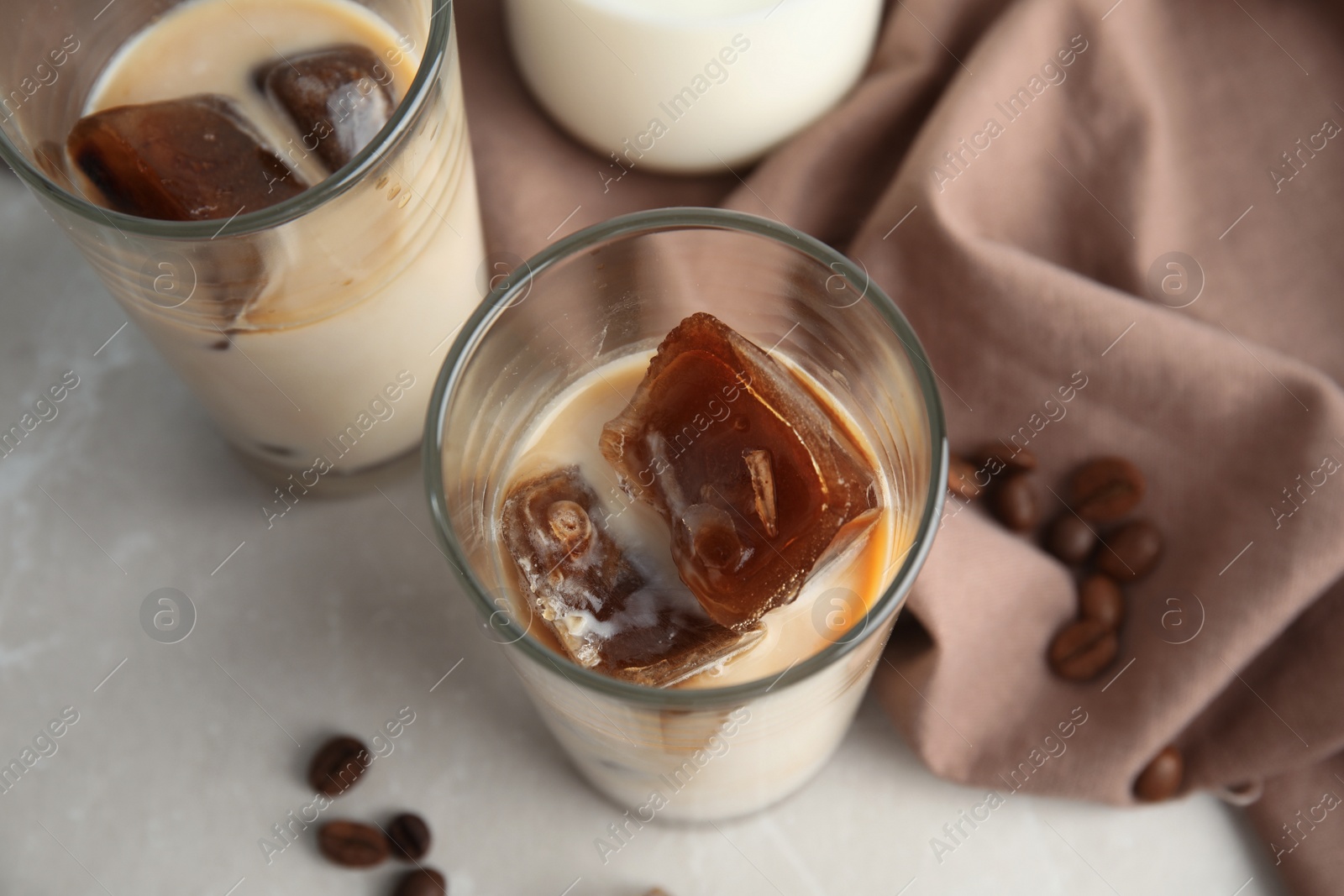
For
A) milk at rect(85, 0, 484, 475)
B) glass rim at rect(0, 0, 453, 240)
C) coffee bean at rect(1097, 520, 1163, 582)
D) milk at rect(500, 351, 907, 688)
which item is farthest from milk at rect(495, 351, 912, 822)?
coffee bean at rect(1097, 520, 1163, 582)

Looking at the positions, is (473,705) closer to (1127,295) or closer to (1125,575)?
(1125,575)

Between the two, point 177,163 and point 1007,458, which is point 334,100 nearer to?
point 177,163

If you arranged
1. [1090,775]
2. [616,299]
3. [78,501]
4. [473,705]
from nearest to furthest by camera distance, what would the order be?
1. [616,299]
2. [1090,775]
3. [473,705]
4. [78,501]

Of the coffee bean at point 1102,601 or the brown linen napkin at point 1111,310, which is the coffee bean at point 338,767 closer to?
the brown linen napkin at point 1111,310

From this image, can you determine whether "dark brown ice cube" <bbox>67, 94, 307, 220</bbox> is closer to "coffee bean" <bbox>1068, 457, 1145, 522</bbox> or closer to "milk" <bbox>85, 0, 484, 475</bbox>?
"milk" <bbox>85, 0, 484, 475</bbox>

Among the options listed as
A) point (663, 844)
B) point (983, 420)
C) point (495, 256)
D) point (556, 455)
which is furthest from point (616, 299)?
point (663, 844)

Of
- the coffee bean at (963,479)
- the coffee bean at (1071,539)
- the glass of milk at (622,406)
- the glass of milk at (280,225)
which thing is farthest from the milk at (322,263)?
the coffee bean at (1071,539)

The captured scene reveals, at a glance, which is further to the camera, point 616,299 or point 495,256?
point 495,256
